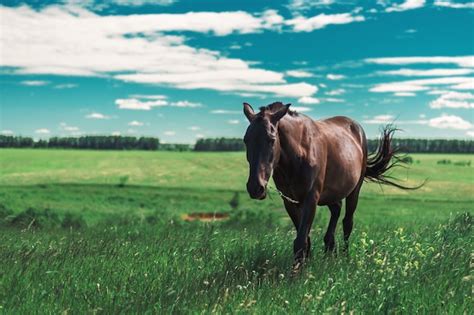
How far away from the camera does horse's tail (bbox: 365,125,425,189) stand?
1118cm

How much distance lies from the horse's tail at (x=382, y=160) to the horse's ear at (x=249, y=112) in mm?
4768

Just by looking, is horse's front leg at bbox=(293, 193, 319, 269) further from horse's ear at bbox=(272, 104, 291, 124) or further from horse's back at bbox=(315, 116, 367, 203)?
horse's ear at bbox=(272, 104, 291, 124)

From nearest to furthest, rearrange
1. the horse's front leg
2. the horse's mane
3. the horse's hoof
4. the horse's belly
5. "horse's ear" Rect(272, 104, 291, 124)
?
1. "horse's ear" Rect(272, 104, 291, 124)
2. the horse's mane
3. the horse's hoof
4. the horse's front leg
5. the horse's belly

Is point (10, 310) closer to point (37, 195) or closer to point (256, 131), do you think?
point (256, 131)

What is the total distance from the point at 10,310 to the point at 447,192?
154 ft

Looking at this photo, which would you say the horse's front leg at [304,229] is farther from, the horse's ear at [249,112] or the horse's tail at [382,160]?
the horse's tail at [382,160]

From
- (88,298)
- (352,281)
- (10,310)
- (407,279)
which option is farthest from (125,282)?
(407,279)

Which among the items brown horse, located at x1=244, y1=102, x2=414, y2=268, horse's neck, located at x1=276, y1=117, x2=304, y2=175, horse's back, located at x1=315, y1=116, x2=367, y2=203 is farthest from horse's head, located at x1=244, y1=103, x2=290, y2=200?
horse's back, located at x1=315, y1=116, x2=367, y2=203

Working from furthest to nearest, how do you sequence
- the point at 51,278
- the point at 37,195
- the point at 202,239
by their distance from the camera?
the point at 37,195
the point at 202,239
the point at 51,278

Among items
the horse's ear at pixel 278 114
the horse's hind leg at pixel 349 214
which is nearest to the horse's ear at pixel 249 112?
the horse's ear at pixel 278 114

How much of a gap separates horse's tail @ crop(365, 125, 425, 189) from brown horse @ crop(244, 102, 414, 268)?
3.38 ft

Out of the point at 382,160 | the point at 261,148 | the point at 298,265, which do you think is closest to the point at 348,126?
the point at 382,160

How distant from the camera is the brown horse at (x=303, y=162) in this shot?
647cm

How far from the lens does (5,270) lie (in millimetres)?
6996
